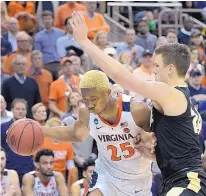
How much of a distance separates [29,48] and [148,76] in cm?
222

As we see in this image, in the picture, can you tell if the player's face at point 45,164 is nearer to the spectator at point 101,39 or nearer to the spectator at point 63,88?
the spectator at point 63,88

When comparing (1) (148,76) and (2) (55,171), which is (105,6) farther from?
(2) (55,171)

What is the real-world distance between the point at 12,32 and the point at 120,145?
6.61 meters

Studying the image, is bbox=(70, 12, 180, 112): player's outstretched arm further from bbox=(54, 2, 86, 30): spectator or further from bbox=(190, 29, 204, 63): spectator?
bbox=(190, 29, 204, 63): spectator

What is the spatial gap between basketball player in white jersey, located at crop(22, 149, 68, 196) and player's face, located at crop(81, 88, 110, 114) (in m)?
3.31

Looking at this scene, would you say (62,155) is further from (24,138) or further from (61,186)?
(24,138)

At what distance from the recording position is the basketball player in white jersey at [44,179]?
8.74 meters

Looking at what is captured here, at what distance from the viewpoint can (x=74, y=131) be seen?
611 centimetres

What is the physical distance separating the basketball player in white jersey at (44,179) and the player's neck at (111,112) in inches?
123

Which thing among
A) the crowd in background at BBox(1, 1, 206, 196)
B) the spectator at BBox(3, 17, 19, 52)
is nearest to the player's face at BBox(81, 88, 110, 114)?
the crowd in background at BBox(1, 1, 206, 196)

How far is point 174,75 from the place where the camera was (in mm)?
5020

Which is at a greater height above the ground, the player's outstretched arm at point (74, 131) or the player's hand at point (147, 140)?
the player's hand at point (147, 140)

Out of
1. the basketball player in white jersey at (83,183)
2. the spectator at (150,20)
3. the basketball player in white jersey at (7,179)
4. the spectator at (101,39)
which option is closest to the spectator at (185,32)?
the spectator at (150,20)

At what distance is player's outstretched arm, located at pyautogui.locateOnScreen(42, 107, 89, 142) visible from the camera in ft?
19.9
